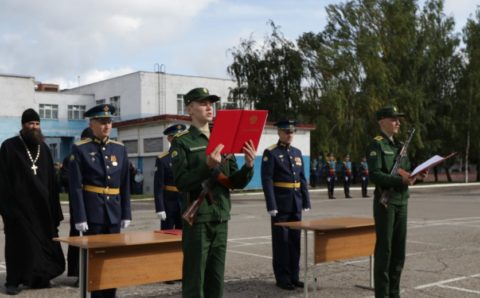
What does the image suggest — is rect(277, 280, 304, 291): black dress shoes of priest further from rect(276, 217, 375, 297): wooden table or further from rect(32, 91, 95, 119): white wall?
rect(32, 91, 95, 119): white wall

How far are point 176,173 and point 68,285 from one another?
170 inches

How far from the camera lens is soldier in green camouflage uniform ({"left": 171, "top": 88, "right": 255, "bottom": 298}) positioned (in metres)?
4.43

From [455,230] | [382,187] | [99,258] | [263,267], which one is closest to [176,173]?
[99,258]

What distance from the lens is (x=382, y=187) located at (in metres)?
6.22

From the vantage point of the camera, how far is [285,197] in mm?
7980

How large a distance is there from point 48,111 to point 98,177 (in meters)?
51.0

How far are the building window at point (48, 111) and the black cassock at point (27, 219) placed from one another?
47.9 meters

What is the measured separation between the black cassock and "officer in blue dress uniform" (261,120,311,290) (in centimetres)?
301

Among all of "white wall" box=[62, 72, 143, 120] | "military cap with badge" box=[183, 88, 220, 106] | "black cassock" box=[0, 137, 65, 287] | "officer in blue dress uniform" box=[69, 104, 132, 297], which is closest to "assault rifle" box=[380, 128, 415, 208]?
"military cap with badge" box=[183, 88, 220, 106]

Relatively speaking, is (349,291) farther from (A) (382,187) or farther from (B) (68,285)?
(B) (68,285)

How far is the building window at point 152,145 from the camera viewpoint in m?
30.3

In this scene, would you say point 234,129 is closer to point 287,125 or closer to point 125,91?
point 287,125

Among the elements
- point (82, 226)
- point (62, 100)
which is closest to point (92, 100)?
point (62, 100)

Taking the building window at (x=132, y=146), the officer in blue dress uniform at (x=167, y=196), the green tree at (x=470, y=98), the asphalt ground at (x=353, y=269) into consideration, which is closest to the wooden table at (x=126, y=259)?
the asphalt ground at (x=353, y=269)
